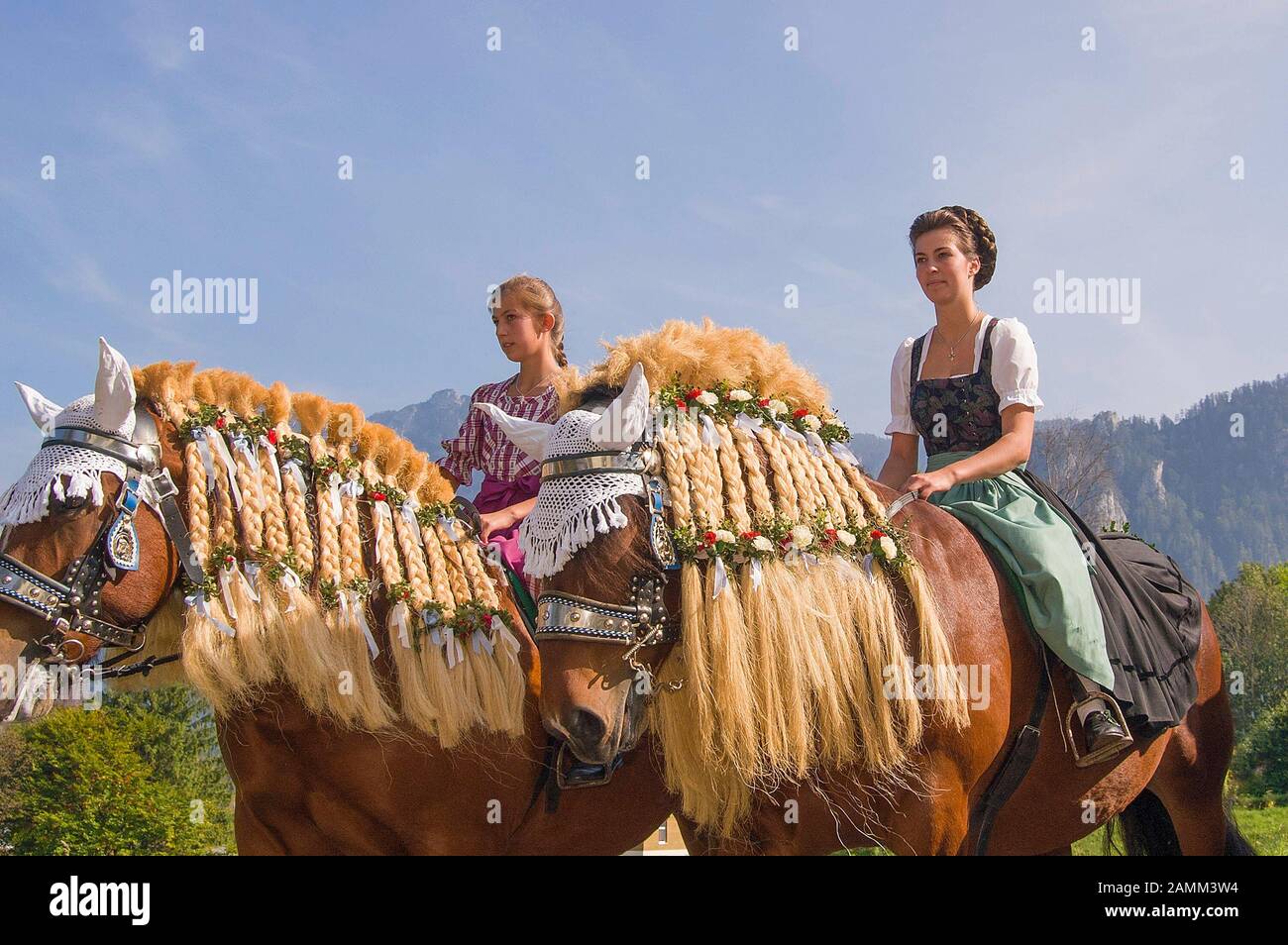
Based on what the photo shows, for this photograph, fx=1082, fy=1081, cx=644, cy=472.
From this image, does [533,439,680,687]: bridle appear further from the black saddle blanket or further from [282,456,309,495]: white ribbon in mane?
the black saddle blanket

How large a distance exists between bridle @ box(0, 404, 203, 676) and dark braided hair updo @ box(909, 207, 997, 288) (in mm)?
3264

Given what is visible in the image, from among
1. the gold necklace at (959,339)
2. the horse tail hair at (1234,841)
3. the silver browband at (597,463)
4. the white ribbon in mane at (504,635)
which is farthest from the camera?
the horse tail hair at (1234,841)

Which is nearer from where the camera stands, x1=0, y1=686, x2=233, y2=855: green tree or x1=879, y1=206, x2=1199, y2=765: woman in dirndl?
x1=879, y1=206, x2=1199, y2=765: woman in dirndl

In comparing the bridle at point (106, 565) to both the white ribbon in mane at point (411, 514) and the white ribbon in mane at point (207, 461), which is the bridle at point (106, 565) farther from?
the white ribbon in mane at point (411, 514)

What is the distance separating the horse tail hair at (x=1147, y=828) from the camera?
17.6ft

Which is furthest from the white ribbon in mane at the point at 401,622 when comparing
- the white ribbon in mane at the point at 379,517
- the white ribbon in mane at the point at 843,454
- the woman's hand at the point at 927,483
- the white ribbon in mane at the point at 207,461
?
the woman's hand at the point at 927,483

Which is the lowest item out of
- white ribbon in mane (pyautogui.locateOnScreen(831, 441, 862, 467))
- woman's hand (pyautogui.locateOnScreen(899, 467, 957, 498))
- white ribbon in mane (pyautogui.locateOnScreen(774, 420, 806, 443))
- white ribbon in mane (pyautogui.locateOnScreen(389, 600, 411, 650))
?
white ribbon in mane (pyautogui.locateOnScreen(389, 600, 411, 650))

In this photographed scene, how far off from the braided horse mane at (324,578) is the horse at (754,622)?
2.02ft

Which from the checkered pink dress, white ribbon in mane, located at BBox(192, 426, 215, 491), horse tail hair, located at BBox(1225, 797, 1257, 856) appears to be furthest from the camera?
horse tail hair, located at BBox(1225, 797, 1257, 856)

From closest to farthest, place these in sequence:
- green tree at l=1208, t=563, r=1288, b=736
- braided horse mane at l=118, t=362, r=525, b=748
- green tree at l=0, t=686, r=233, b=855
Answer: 1. braided horse mane at l=118, t=362, r=525, b=748
2. green tree at l=0, t=686, r=233, b=855
3. green tree at l=1208, t=563, r=1288, b=736

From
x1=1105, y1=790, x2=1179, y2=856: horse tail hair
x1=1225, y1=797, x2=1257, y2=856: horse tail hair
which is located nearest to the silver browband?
x1=1105, y1=790, x2=1179, y2=856: horse tail hair

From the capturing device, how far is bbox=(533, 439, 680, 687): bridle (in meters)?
3.49

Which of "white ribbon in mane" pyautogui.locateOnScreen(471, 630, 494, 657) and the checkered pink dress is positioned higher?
the checkered pink dress
